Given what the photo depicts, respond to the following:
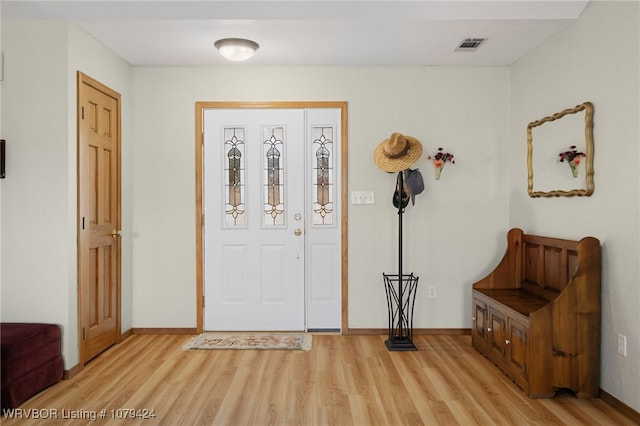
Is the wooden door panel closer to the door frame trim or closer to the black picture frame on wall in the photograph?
the door frame trim

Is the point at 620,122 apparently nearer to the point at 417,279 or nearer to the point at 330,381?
the point at 417,279

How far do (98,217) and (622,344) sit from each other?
3.69 metres

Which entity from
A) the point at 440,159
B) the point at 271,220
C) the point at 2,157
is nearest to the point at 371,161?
the point at 440,159

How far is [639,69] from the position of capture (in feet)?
8.72

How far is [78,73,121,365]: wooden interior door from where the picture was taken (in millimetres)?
3465

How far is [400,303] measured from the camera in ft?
13.6

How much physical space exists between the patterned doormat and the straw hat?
1.65m

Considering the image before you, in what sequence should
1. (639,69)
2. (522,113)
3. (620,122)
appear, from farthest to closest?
(522,113) < (620,122) < (639,69)

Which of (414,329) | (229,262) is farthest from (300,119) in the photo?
(414,329)

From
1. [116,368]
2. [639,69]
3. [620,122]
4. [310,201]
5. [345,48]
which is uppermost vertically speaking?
[345,48]

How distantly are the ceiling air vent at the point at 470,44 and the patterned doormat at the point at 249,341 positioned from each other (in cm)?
274

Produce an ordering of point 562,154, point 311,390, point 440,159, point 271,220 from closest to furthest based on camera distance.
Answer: point 311,390
point 562,154
point 440,159
point 271,220

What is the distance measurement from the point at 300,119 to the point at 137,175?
1580 millimetres

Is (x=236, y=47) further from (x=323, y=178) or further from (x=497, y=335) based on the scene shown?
(x=497, y=335)
